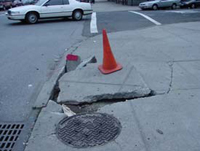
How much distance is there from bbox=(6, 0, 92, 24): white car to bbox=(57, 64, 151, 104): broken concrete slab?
12006 millimetres

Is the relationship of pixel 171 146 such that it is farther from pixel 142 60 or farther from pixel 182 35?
pixel 182 35

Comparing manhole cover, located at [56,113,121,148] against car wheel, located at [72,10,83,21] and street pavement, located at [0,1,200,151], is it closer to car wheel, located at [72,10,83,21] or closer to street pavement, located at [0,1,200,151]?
street pavement, located at [0,1,200,151]

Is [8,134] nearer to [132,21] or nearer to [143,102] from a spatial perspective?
[143,102]

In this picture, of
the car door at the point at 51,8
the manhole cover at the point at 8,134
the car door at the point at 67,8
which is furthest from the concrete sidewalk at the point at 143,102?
the car door at the point at 67,8

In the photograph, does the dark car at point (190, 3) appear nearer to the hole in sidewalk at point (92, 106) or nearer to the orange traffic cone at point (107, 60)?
the orange traffic cone at point (107, 60)

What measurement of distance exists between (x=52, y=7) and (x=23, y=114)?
13.7m

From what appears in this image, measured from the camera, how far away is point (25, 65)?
727cm

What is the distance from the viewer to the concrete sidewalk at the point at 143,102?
133 inches

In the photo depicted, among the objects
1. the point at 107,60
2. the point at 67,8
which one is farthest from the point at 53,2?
the point at 107,60

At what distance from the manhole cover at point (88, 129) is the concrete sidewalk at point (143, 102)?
0.09 meters

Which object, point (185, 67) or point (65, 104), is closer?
point (65, 104)

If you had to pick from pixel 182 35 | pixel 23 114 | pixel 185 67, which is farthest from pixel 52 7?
pixel 23 114

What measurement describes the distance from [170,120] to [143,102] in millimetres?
693

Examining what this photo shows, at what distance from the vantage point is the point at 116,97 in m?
4.70
